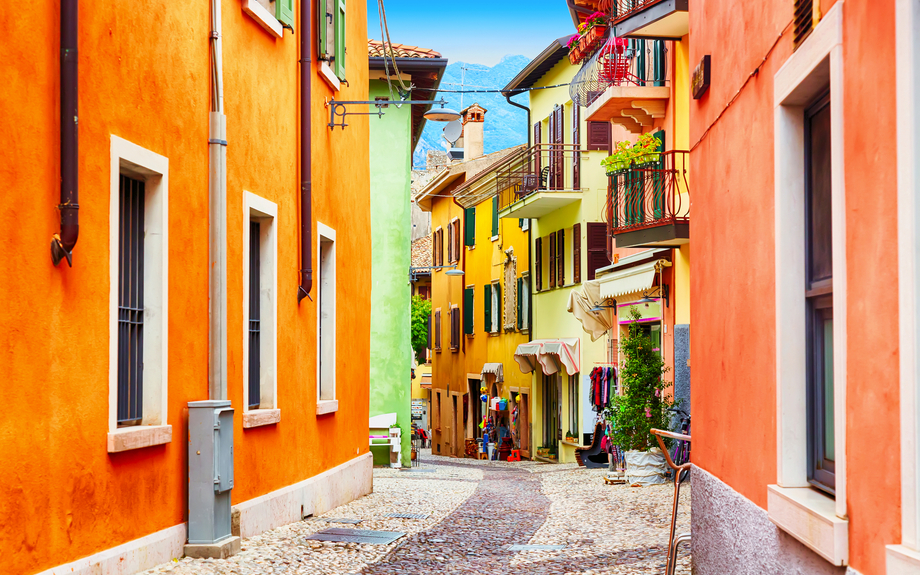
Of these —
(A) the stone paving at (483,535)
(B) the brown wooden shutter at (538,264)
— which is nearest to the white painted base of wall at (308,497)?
(A) the stone paving at (483,535)

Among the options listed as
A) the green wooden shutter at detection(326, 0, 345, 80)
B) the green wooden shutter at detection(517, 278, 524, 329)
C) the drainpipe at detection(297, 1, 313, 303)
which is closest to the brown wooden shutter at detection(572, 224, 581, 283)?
the green wooden shutter at detection(517, 278, 524, 329)

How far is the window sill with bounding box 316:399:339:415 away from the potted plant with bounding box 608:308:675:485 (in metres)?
5.02

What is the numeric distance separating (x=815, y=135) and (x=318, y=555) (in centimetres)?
540

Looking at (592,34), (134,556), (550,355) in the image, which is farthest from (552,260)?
(134,556)

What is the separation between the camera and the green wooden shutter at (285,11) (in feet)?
33.6

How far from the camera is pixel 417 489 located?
1529cm

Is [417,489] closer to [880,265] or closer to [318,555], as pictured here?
[318,555]

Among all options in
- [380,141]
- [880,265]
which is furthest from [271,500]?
[380,141]

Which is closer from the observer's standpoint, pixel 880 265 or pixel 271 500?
pixel 880 265

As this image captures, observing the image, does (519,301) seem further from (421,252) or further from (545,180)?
(421,252)

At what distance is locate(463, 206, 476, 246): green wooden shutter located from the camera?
1435 inches

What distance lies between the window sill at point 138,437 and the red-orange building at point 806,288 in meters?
3.63

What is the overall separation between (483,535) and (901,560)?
24.1 ft

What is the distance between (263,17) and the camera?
31.7ft
